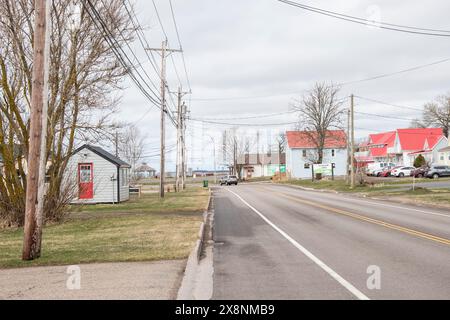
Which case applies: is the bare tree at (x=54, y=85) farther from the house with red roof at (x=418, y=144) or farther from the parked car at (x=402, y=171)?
the house with red roof at (x=418, y=144)

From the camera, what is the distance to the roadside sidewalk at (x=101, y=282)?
675cm

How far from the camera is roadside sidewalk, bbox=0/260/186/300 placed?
6.75m

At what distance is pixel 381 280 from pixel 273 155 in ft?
426

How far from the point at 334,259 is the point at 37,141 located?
21.0 ft

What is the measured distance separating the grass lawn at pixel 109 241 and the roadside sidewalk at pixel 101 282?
71cm

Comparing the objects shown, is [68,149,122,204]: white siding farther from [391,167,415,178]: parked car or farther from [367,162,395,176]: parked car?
[367,162,395,176]: parked car

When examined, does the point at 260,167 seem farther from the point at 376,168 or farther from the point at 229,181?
the point at 376,168

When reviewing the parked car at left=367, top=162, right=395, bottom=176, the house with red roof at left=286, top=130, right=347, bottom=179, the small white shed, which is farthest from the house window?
the house with red roof at left=286, top=130, right=347, bottom=179

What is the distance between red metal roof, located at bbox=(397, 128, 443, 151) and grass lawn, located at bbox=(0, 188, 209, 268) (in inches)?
2950

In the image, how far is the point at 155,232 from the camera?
14.1 metres

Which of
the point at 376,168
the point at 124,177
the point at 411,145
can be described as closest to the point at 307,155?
the point at 376,168

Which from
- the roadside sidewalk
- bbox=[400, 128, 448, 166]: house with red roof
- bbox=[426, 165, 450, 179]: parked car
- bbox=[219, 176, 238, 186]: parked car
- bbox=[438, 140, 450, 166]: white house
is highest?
bbox=[400, 128, 448, 166]: house with red roof

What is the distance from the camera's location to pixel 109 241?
12.3 m
